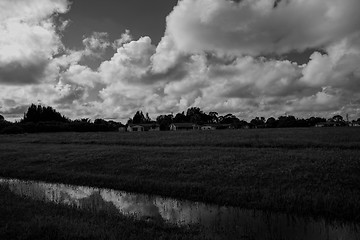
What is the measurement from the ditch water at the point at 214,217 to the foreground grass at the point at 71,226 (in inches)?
52.9

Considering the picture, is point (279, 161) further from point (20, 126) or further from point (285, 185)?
point (20, 126)

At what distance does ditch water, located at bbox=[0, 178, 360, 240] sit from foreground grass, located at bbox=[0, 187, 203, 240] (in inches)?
52.9

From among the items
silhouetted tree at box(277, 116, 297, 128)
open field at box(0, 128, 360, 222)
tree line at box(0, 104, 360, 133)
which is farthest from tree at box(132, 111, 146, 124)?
open field at box(0, 128, 360, 222)

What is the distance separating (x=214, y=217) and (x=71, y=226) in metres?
6.16

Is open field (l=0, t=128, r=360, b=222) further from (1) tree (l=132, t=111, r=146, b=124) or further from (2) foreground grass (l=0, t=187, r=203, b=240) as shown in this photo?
(1) tree (l=132, t=111, r=146, b=124)

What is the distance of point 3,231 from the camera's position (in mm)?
9172

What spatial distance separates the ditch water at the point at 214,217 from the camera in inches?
428

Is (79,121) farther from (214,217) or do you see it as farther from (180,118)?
(214,217)

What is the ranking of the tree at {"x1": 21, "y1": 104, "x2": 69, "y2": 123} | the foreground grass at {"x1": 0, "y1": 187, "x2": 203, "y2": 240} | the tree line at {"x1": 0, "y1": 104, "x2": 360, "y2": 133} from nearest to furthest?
the foreground grass at {"x1": 0, "y1": 187, "x2": 203, "y2": 240}, the tree line at {"x1": 0, "y1": 104, "x2": 360, "y2": 133}, the tree at {"x1": 21, "y1": 104, "x2": 69, "y2": 123}

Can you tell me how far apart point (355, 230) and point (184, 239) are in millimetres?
6748

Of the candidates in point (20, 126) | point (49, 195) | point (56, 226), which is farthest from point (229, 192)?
point (20, 126)

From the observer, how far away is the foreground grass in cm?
914

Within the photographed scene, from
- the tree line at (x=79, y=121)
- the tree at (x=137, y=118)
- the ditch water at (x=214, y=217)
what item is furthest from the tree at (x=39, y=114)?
the ditch water at (x=214, y=217)

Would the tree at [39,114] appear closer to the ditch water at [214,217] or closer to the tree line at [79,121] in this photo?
the tree line at [79,121]
